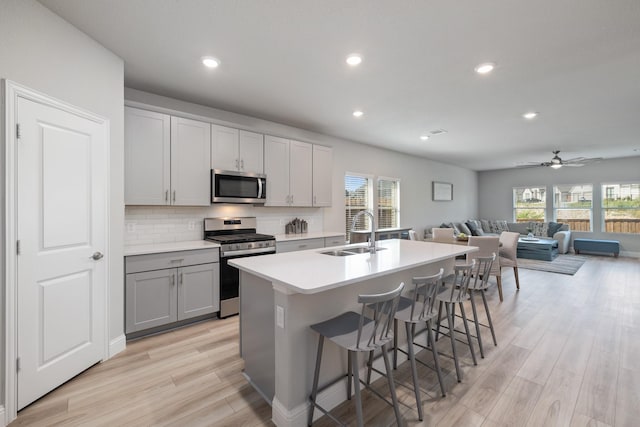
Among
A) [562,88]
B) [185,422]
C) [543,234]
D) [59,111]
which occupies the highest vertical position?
[562,88]

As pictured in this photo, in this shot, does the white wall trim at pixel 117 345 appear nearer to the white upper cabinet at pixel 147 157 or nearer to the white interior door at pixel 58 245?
the white interior door at pixel 58 245

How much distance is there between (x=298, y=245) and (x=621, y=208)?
946cm

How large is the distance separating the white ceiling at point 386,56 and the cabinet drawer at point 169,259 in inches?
72.5

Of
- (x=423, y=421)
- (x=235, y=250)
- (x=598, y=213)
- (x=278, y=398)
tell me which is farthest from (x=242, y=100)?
(x=598, y=213)

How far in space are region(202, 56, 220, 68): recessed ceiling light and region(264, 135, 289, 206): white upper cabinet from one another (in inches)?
55.9

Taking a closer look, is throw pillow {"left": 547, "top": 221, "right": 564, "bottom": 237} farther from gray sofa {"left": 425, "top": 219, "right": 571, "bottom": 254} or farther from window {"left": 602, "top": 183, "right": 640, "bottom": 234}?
window {"left": 602, "top": 183, "right": 640, "bottom": 234}

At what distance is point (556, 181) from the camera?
9016mm

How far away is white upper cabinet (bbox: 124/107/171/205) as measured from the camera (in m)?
3.03

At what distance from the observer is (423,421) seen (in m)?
1.81

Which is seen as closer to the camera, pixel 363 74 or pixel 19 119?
pixel 19 119

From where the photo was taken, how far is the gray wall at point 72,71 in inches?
72.2

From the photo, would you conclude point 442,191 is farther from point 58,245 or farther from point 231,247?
point 58,245

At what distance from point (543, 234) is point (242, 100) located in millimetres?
9295

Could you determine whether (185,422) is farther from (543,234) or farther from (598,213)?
(598,213)
